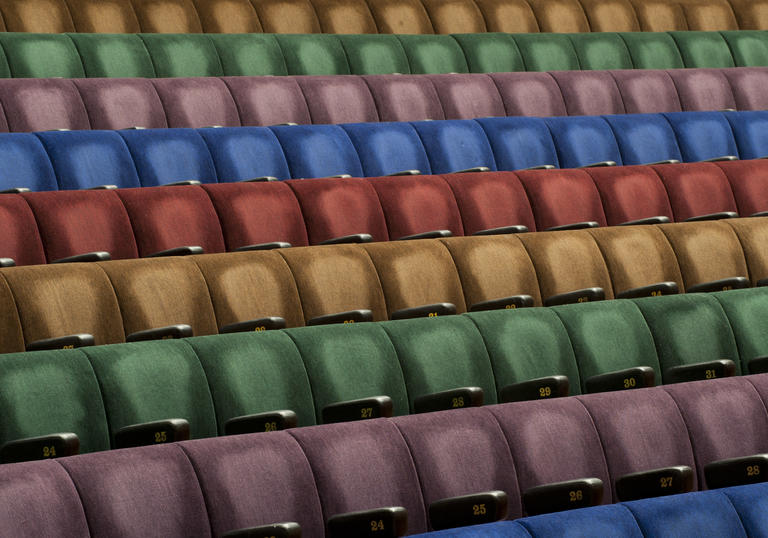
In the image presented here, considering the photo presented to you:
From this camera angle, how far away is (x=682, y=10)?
6.27 ft

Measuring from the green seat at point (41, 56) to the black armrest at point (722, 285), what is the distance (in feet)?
2.31

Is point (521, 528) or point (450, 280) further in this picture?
point (450, 280)

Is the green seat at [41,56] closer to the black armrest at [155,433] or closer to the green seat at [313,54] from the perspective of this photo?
the green seat at [313,54]

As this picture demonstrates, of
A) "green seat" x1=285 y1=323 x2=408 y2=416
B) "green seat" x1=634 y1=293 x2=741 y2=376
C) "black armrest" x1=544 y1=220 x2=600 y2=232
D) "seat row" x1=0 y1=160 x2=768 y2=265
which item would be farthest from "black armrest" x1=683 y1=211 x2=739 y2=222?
"green seat" x1=285 y1=323 x2=408 y2=416

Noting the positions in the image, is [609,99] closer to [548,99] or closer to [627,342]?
[548,99]

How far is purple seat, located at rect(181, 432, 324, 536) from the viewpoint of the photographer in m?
0.57

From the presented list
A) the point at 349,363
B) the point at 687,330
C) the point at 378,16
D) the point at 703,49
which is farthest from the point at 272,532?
the point at 703,49

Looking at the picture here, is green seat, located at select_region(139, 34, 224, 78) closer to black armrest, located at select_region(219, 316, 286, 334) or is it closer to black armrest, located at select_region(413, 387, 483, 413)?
black armrest, located at select_region(219, 316, 286, 334)

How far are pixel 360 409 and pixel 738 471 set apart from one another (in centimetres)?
20

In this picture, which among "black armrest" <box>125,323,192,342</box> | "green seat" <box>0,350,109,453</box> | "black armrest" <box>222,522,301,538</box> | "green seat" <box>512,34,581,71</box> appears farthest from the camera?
"green seat" <box>512,34,581,71</box>

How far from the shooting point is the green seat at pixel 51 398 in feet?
2.07

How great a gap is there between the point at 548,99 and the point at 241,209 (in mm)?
594

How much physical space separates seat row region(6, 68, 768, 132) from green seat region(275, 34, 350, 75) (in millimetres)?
108

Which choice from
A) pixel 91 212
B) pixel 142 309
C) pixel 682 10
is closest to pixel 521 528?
pixel 142 309
